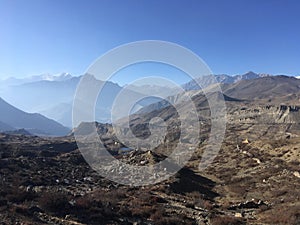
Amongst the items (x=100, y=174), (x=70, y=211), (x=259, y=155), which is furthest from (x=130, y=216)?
(x=259, y=155)

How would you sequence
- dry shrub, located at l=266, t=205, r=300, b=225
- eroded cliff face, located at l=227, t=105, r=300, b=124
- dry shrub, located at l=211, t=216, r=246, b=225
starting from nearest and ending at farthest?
dry shrub, located at l=266, t=205, r=300, b=225, dry shrub, located at l=211, t=216, r=246, b=225, eroded cliff face, located at l=227, t=105, r=300, b=124

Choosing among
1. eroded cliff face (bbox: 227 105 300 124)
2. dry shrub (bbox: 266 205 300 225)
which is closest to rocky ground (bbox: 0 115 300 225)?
dry shrub (bbox: 266 205 300 225)

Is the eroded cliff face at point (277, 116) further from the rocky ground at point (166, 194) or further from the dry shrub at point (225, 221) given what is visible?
the dry shrub at point (225, 221)

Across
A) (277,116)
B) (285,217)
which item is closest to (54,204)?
(285,217)

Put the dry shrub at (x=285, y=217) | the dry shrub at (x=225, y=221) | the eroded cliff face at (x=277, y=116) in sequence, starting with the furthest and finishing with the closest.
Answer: the eroded cliff face at (x=277, y=116) < the dry shrub at (x=225, y=221) < the dry shrub at (x=285, y=217)

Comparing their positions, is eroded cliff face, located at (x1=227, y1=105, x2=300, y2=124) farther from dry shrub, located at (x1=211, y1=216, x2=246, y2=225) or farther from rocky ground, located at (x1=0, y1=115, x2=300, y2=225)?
dry shrub, located at (x1=211, y1=216, x2=246, y2=225)

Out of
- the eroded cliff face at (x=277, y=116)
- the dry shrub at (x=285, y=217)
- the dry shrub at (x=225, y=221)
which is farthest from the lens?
the eroded cliff face at (x=277, y=116)

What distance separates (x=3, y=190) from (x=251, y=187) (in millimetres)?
25007

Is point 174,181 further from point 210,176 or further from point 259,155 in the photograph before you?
point 259,155

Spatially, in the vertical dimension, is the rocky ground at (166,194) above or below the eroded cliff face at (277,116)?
below

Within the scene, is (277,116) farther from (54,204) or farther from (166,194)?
(54,204)

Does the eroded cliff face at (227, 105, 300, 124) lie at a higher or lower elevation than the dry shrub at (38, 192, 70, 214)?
higher

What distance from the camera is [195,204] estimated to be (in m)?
26.9

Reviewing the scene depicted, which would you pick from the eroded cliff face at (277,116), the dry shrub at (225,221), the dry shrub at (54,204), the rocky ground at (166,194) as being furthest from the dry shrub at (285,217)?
the eroded cliff face at (277,116)
